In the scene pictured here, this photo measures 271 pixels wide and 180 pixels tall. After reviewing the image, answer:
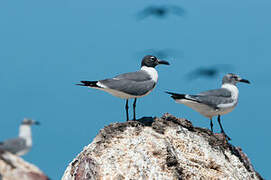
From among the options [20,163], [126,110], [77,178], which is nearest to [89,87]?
[126,110]

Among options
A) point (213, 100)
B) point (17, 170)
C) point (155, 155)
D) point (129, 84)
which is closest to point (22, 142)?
point (17, 170)

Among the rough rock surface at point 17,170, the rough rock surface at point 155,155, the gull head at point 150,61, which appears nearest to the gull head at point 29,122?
the rough rock surface at point 17,170

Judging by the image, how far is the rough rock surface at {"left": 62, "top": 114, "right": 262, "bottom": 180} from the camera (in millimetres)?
9266

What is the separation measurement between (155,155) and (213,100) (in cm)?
344

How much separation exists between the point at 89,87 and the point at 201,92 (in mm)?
2942

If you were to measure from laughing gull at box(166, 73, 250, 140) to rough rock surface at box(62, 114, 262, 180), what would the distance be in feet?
3.61

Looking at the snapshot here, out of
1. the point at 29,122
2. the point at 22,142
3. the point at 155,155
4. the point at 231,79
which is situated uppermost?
the point at 29,122

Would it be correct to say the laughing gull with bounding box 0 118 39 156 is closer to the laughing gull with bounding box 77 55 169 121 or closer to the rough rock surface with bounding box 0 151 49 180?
the rough rock surface with bounding box 0 151 49 180

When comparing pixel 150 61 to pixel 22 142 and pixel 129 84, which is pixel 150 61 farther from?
pixel 22 142

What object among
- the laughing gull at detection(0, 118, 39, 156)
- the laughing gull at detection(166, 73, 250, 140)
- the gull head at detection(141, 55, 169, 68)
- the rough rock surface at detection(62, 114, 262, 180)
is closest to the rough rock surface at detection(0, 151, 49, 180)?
the laughing gull at detection(0, 118, 39, 156)

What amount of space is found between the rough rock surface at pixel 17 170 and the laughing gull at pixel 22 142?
6.61 feet

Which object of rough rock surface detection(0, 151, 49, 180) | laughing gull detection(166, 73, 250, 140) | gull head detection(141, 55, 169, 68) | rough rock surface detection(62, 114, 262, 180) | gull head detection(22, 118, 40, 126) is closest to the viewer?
rough rock surface detection(62, 114, 262, 180)

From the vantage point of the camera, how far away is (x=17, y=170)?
1722cm

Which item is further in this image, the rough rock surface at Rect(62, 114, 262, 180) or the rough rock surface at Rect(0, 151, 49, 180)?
the rough rock surface at Rect(0, 151, 49, 180)
